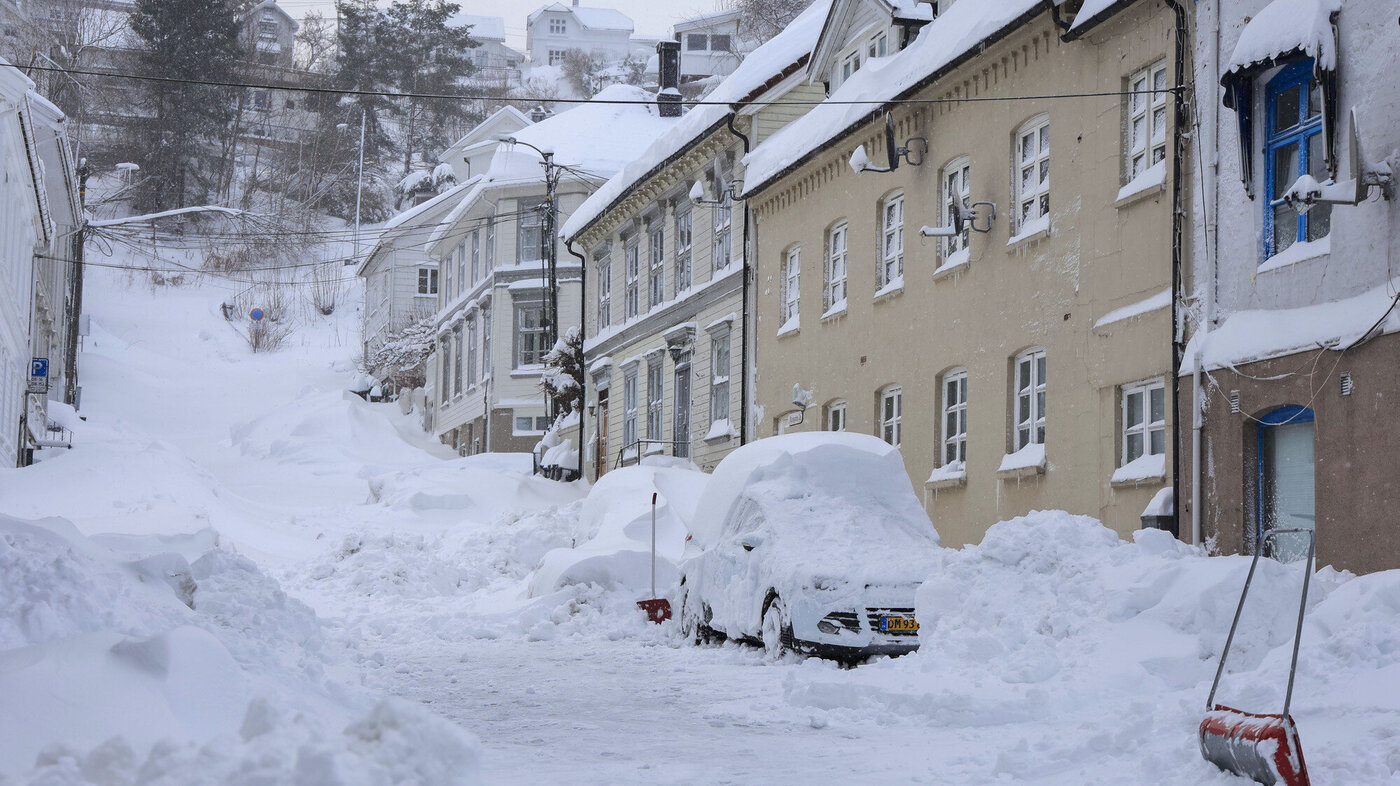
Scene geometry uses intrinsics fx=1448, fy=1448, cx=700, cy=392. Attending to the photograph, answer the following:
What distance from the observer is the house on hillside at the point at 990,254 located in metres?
14.9

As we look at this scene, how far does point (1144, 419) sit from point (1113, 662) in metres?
6.03

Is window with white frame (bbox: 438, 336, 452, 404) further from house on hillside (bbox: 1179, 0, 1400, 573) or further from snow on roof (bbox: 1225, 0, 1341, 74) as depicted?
snow on roof (bbox: 1225, 0, 1341, 74)

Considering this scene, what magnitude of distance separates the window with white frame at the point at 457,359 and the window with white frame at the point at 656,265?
18.9 metres

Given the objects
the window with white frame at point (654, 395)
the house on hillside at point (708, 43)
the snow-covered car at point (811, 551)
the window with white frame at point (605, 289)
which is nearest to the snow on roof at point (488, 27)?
the house on hillside at point (708, 43)

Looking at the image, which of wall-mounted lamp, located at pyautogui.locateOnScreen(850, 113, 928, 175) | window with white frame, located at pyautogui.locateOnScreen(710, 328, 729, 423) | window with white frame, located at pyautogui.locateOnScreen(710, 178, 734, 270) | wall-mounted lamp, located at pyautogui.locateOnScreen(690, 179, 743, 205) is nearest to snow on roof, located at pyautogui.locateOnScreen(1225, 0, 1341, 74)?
wall-mounted lamp, located at pyautogui.locateOnScreen(850, 113, 928, 175)

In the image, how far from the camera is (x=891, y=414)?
21172mm

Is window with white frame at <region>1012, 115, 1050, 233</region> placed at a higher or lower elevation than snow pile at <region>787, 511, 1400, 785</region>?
higher

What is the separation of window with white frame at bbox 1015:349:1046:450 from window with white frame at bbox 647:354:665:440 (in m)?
14.6

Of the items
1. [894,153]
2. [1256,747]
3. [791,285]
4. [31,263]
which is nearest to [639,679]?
[1256,747]

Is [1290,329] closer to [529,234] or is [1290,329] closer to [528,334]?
[529,234]

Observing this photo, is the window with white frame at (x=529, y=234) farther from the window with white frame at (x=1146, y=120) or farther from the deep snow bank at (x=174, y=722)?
the deep snow bank at (x=174, y=722)

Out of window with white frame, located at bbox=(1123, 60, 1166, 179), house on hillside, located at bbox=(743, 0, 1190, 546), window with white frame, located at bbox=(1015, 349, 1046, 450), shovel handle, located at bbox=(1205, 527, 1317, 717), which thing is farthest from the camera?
window with white frame, located at bbox=(1015, 349, 1046, 450)

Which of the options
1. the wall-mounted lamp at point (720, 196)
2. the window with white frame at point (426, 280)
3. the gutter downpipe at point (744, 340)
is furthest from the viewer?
the window with white frame at point (426, 280)

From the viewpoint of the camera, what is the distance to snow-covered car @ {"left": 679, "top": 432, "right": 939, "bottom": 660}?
12031mm
